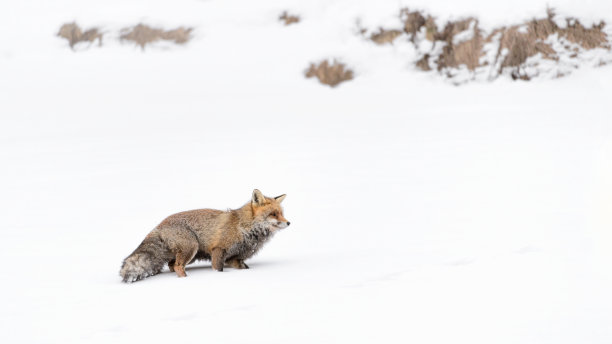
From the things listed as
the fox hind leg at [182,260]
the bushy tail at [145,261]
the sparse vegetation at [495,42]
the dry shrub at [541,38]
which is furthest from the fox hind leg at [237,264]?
the dry shrub at [541,38]

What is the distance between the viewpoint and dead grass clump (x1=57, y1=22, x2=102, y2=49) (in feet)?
87.7

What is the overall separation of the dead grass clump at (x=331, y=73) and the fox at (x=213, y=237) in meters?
16.4

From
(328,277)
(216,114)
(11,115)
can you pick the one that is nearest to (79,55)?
(11,115)

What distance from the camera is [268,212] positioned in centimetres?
683

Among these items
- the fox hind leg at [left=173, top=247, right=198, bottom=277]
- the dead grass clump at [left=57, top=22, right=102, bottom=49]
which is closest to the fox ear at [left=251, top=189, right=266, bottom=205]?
the fox hind leg at [left=173, top=247, right=198, bottom=277]

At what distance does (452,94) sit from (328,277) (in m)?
15.5

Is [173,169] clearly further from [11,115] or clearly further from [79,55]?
[79,55]

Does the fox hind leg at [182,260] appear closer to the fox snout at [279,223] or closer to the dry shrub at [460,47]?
the fox snout at [279,223]

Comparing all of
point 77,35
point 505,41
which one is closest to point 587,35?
point 505,41

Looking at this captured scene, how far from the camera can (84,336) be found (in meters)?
4.87

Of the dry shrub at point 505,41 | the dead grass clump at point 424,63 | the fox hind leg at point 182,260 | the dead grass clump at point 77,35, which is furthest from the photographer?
the dead grass clump at point 77,35

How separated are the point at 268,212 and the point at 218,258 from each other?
0.68 m

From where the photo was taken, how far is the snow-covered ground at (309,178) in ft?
16.9

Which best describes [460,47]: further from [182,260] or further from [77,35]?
[182,260]
